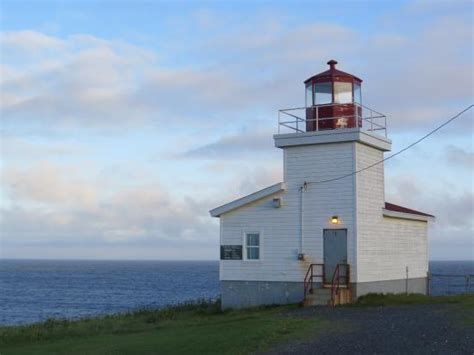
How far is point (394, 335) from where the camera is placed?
14.5 m

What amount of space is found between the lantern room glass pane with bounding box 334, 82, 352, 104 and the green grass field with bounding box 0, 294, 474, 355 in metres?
6.28

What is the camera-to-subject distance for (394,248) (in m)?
25.0

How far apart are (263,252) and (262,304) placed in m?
1.71

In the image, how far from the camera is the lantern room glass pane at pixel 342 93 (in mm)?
23266

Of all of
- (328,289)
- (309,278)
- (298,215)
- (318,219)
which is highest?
(298,215)

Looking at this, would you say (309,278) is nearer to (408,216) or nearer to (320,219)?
(320,219)

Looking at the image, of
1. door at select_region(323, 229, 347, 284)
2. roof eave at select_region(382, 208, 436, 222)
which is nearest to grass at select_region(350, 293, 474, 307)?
door at select_region(323, 229, 347, 284)

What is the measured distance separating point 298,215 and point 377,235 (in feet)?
8.95

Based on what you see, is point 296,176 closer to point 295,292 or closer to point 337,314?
point 295,292

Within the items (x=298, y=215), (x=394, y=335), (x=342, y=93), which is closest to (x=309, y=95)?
(x=342, y=93)

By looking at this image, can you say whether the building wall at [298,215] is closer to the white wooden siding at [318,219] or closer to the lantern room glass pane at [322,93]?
the white wooden siding at [318,219]

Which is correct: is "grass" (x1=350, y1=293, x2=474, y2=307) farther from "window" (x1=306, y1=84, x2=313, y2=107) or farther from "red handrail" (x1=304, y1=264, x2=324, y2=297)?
"window" (x1=306, y1=84, x2=313, y2=107)

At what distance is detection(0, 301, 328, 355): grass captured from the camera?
1510cm

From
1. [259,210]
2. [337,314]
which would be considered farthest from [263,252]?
[337,314]
